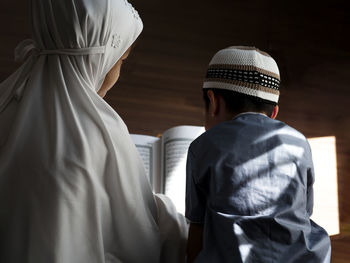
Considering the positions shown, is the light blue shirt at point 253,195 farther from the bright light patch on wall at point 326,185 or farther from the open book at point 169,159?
the bright light patch on wall at point 326,185

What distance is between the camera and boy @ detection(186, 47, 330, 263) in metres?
1.29

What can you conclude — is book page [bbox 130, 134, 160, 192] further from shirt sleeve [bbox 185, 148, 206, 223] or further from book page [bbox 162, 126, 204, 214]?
shirt sleeve [bbox 185, 148, 206, 223]

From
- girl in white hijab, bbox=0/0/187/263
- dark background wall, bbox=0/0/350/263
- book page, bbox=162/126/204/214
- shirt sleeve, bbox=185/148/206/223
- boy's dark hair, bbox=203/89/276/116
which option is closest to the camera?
girl in white hijab, bbox=0/0/187/263

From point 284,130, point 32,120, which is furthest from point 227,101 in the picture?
point 32,120

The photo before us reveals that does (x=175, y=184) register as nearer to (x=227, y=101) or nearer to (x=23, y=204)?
(x=227, y=101)

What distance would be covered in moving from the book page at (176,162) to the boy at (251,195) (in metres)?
0.53

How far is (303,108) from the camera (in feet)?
8.49

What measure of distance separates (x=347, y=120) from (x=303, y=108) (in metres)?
0.21

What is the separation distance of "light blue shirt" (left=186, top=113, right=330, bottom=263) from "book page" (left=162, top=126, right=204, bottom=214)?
0.55m

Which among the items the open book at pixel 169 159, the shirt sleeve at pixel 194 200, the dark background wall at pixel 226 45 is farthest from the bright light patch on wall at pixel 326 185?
the shirt sleeve at pixel 194 200

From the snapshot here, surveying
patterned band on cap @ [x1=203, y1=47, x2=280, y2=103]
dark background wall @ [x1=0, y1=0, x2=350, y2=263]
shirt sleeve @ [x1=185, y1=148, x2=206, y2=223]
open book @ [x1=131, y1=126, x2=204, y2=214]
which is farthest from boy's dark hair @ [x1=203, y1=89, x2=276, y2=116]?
dark background wall @ [x1=0, y1=0, x2=350, y2=263]

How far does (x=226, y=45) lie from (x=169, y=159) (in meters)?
0.92

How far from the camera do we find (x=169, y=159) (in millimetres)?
2012

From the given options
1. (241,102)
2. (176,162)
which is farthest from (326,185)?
(241,102)
